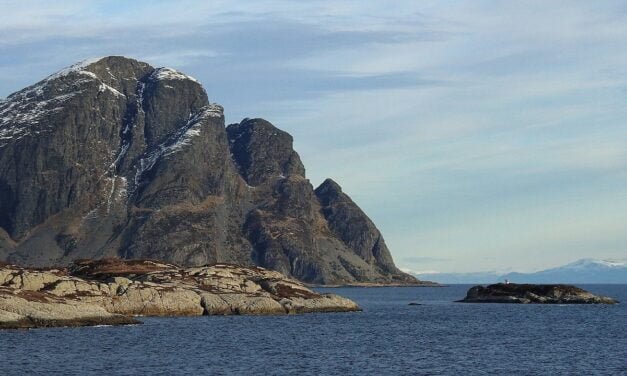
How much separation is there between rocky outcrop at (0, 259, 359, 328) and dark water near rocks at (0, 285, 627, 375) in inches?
203

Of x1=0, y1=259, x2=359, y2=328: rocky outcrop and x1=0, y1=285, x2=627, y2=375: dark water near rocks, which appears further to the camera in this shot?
x1=0, y1=259, x2=359, y2=328: rocky outcrop

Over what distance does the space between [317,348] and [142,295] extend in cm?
5375

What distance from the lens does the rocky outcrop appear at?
136 metres

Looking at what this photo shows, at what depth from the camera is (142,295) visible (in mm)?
159500

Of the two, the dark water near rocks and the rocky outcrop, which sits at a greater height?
the rocky outcrop

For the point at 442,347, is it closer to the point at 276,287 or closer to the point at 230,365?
the point at 230,365

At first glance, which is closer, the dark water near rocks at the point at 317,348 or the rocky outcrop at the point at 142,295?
the dark water near rocks at the point at 317,348

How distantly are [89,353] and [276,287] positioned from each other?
3326 inches

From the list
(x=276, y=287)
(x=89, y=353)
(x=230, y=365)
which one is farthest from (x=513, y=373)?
(x=276, y=287)

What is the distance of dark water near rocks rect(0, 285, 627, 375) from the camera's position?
93.1 metres

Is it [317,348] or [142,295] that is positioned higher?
[142,295]

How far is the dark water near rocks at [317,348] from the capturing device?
305 ft

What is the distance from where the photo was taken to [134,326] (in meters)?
139

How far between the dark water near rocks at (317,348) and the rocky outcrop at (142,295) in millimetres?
5157
